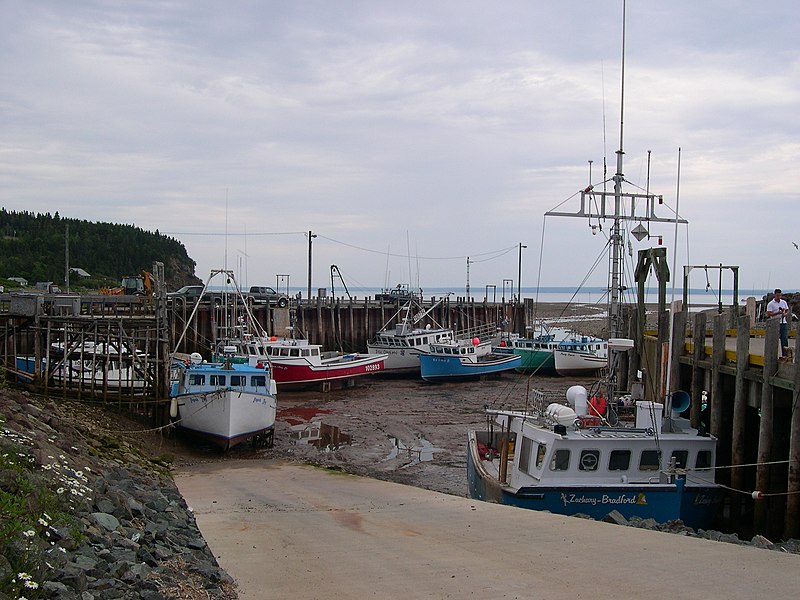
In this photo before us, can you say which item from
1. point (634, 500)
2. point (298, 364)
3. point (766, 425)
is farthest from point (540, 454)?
point (298, 364)

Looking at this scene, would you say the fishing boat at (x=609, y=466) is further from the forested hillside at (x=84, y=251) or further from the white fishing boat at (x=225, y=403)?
the forested hillside at (x=84, y=251)

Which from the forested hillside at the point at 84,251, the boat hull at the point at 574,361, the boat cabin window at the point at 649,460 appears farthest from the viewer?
the forested hillside at the point at 84,251

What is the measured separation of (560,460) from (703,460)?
2.86m

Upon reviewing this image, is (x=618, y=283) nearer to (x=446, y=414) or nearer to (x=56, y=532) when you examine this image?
(x=56, y=532)

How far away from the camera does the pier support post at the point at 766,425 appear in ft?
44.9

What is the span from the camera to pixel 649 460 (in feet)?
49.0

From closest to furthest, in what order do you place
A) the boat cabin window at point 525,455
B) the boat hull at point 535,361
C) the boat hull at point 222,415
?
1. the boat cabin window at point 525,455
2. the boat hull at point 222,415
3. the boat hull at point 535,361

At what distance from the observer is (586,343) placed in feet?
153

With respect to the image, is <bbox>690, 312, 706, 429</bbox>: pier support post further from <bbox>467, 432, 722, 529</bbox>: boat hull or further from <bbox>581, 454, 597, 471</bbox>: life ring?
<bbox>581, 454, 597, 471</bbox>: life ring

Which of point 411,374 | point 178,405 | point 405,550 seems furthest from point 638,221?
point 411,374

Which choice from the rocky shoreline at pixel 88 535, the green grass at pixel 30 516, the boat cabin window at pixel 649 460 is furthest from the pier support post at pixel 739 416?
the green grass at pixel 30 516

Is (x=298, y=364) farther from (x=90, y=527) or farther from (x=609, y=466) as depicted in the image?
(x=90, y=527)

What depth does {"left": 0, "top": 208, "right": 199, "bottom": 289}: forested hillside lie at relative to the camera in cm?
8144

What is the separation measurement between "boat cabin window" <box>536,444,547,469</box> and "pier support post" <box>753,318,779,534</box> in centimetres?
372
